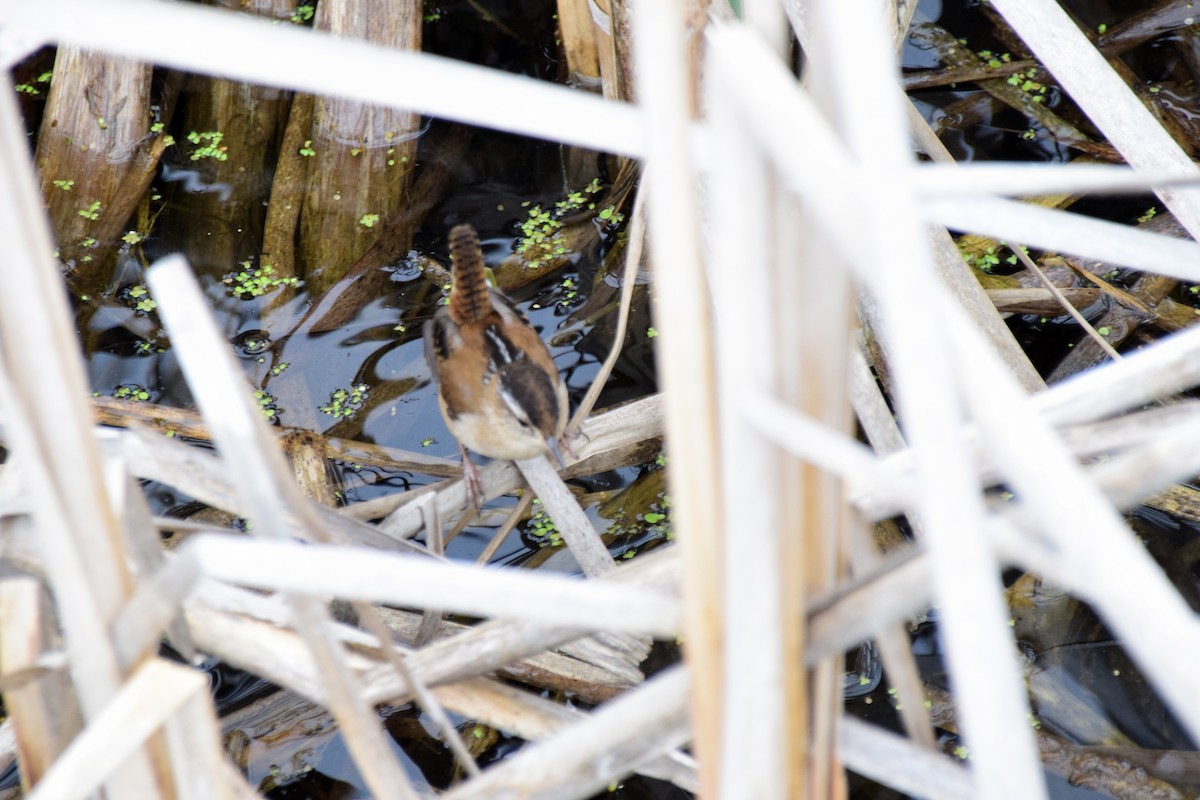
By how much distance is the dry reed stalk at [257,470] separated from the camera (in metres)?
1.38

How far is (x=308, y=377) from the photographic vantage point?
4.03 m

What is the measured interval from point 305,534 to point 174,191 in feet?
10.1

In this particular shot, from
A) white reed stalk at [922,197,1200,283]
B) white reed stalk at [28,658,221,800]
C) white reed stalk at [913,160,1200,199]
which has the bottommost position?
white reed stalk at [28,658,221,800]

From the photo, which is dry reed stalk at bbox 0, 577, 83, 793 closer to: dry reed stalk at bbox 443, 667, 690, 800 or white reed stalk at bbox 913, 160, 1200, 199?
dry reed stalk at bbox 443, 667, 690, 800

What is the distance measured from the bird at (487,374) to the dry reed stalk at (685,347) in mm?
1882

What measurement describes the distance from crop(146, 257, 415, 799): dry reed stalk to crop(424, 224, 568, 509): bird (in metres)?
1.51

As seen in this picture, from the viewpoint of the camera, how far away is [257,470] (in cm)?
140

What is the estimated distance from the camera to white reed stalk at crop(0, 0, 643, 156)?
3.41ft

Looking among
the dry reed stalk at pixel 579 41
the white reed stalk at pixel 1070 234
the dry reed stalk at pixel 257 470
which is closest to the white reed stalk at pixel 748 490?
the dry reed stalk at pixel 257 470

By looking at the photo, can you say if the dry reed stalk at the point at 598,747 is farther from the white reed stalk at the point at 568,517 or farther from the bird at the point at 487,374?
the bird at the point at 487,374

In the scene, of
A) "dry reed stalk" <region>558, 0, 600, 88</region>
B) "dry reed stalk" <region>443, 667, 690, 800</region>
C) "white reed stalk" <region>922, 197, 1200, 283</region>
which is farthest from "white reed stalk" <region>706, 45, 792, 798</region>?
"dry reed stalk" <region>558, 0, 600, 88</region>

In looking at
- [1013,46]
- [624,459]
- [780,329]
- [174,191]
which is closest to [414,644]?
[624,459]

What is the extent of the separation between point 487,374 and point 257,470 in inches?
75.4

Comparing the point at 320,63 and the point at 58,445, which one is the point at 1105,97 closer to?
the point at 320,63
